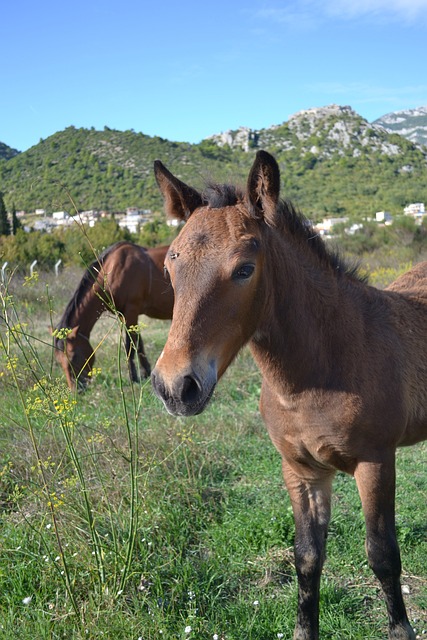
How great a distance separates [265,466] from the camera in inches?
188

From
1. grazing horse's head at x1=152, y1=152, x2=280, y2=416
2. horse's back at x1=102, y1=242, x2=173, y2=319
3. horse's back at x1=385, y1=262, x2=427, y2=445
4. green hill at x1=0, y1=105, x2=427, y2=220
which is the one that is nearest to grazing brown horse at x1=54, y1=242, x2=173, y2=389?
horse's back at x1=102, y1=242, x2=173, y2=319

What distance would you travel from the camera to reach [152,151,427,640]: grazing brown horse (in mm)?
2137

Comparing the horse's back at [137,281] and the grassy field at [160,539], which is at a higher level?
the horse's back at [137,281]

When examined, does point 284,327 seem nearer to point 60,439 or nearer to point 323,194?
point 60,439

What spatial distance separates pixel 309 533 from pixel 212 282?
1629 millimetres

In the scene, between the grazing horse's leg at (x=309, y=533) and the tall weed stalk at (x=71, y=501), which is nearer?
the tall weed stalk at (x=71, y=501)

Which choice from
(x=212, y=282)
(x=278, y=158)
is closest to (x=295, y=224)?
(x=212, y=282)

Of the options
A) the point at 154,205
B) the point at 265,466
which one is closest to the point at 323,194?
the point at 154,205

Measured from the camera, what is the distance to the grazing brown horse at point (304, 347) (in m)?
2.14

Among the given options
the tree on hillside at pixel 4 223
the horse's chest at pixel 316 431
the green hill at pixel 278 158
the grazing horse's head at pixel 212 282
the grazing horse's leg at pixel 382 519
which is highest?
the green hill at pixel 278 158

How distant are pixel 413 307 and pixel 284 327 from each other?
3.35 ft

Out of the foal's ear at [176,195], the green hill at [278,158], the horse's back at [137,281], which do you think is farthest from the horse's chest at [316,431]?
the green hill at [278,158]

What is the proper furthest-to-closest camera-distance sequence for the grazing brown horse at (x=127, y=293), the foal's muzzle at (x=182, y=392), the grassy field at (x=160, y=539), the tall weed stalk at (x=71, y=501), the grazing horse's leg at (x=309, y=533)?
the grazing brown horse at (x=127, y=293)
the grazing horse's leg at (x=309, y=533)
the grassy field at (x=160, y=539)
the tall weed stalk at (x=71, y=501)
the foal's muzzle at (x=182, y=392)

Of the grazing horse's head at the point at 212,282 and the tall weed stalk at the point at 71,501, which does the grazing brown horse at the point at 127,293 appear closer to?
the tall weed stalk at the point at 71,501
